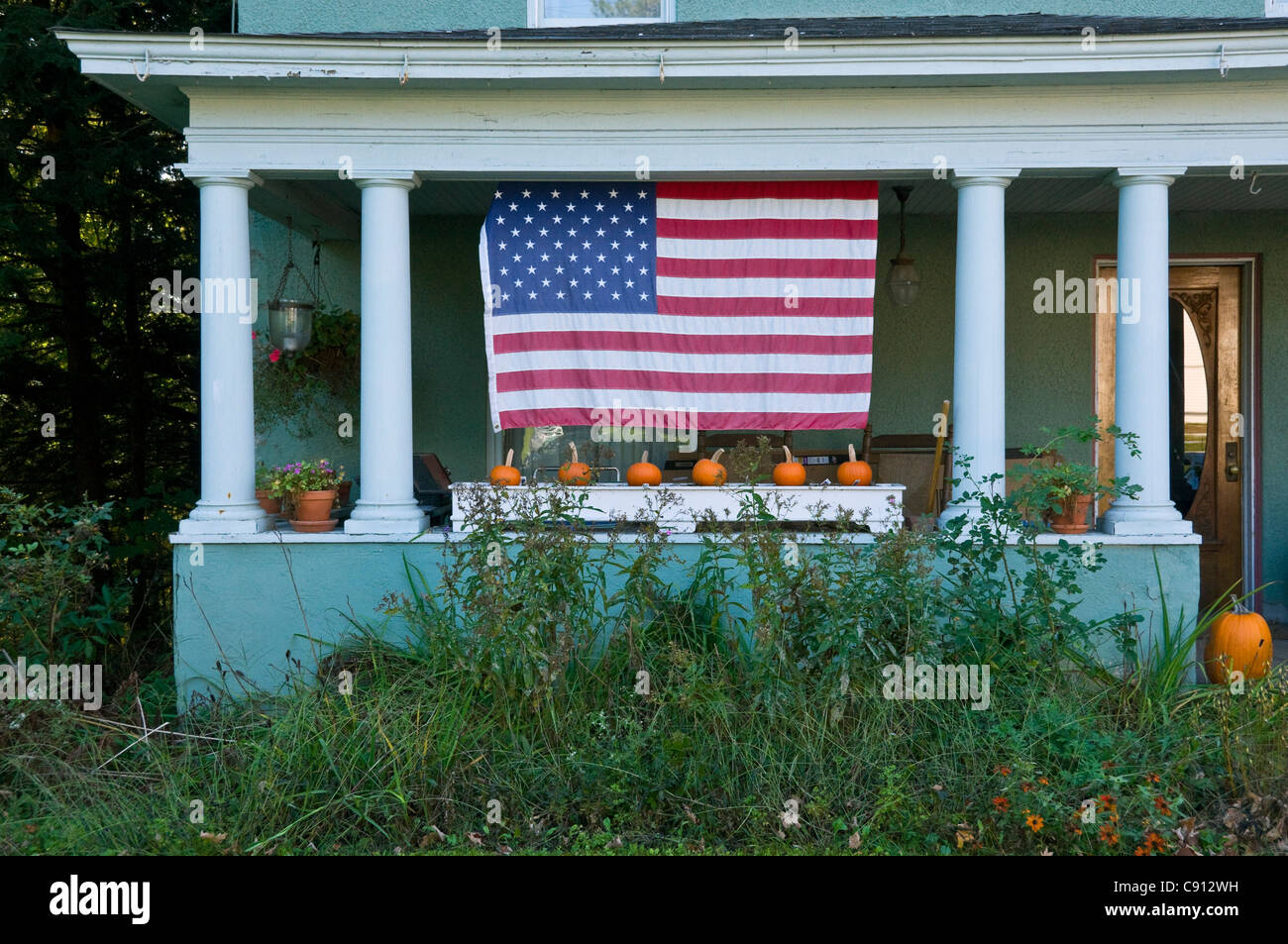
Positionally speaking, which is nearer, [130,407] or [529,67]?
[529,67]

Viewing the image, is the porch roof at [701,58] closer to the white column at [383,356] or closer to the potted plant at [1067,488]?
the white column at [383,356]

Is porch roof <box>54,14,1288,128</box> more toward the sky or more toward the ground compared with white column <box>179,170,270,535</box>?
more toward the sky

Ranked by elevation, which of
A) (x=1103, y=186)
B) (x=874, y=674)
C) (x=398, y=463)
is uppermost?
(x=1103, y=186)

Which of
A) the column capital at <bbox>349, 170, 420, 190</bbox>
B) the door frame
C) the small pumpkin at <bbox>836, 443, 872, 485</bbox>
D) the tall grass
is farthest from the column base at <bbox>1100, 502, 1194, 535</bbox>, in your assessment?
the column capital at <bbox>349, 170, 420, 190</bbox>

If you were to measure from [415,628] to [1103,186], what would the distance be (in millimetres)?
5414

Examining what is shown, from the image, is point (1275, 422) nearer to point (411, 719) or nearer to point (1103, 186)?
point (1103, 186)

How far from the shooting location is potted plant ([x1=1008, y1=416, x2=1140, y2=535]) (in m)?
5.18

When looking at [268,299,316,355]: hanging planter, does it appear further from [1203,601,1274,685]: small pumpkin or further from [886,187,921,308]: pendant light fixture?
[1203,601,1274,685]: small pumpkin

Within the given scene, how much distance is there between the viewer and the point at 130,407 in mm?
10445

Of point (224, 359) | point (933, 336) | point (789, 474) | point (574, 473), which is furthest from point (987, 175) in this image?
point (224, 359)

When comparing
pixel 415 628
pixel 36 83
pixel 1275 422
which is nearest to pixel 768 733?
pixel 415 628

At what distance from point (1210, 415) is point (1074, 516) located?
286 centimetres

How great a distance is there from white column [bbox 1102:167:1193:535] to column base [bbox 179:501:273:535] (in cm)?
507

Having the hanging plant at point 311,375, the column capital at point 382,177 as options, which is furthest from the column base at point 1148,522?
the hanging plant at point 311,375
